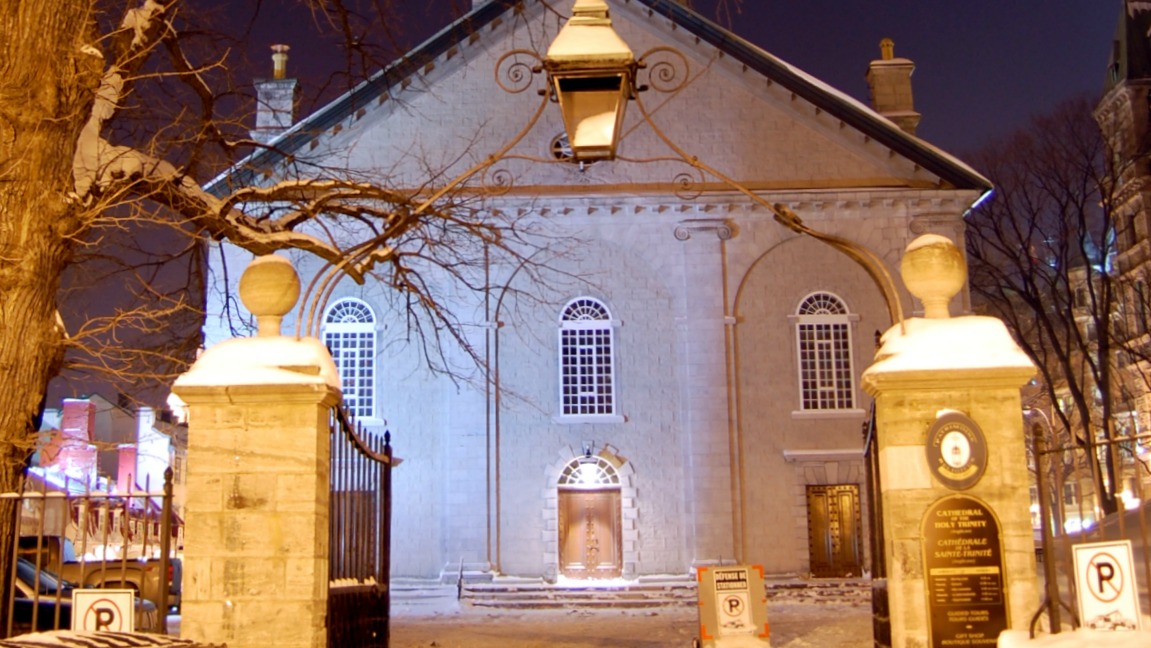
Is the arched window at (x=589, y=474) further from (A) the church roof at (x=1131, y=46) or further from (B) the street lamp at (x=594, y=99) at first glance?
(A) the church roof at (x=1131, y=46)

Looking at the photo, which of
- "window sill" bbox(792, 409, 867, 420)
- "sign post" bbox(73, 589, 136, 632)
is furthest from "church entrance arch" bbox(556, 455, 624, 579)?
"sign post" bbox(73, 589, 136, 632)

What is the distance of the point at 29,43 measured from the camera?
831 centimetres

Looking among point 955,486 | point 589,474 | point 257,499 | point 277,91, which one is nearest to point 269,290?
point 257,499

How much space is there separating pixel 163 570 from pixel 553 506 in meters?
17.1

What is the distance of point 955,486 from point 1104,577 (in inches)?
41.1

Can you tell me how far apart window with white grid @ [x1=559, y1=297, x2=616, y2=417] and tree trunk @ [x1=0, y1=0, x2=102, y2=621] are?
1614 centimetres

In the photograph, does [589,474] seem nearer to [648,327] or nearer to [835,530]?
[648,327]

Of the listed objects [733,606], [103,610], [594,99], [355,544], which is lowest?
[733,606]

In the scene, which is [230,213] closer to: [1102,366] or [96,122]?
[96,122]

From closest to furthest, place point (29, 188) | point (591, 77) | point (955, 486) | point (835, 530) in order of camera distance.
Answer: point (955, 486)
point (591, 77)
point (29, 188)
point (835, 530)

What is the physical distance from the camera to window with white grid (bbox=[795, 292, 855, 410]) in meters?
24.3

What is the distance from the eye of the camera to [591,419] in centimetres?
2403

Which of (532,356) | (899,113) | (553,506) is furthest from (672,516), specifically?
(899,113)

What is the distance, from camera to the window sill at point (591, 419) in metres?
24.0
